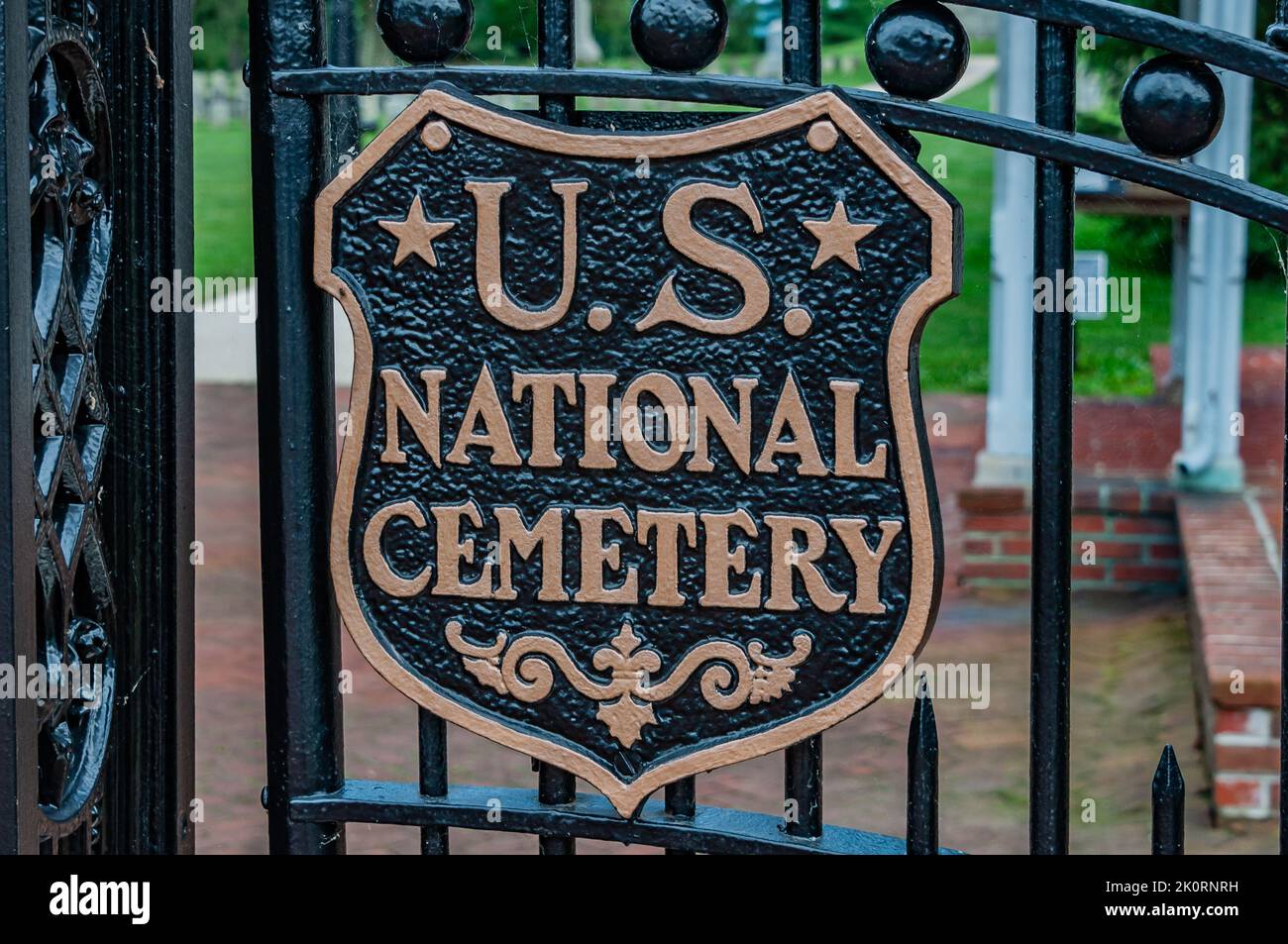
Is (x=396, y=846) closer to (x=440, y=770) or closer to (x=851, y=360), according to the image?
(x=440, y=770)

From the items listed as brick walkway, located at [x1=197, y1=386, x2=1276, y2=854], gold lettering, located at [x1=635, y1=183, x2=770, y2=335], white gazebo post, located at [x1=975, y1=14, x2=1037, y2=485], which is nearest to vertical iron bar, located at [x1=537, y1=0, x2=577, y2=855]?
gold lettering, located at [x1=635, y1=183, x2=770, y2=335]

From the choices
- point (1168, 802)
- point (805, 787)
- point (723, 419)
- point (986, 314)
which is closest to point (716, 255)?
point (723, 419)

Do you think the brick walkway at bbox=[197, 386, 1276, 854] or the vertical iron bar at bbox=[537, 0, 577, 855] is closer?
the vertical iron bar at bbox=[537, 0, 577, 855]

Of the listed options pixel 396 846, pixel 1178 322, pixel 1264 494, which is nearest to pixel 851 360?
pixel 396 846

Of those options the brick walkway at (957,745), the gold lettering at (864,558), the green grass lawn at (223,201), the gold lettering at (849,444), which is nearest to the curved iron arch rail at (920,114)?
the gold lettering at (849,444)

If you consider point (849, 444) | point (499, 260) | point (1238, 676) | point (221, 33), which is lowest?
point (1238, 676)

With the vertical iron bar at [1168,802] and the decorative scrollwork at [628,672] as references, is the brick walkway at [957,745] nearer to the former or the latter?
the vertical iron bar at [1168,802]

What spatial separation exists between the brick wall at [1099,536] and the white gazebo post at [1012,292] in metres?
0.13

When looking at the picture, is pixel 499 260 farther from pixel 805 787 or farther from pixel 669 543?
pixel 805 787

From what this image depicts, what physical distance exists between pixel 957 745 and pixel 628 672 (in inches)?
126

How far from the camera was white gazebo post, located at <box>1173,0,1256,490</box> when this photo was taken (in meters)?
5.64

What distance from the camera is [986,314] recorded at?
9430mm

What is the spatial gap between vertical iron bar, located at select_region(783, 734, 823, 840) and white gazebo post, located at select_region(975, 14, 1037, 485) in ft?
14.4

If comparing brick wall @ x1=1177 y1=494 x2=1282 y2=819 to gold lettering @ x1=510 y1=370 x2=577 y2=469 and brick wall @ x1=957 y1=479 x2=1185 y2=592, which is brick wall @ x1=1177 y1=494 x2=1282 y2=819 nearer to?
brick wall @ x1=957 y1=479 x2=1185 y2=592
